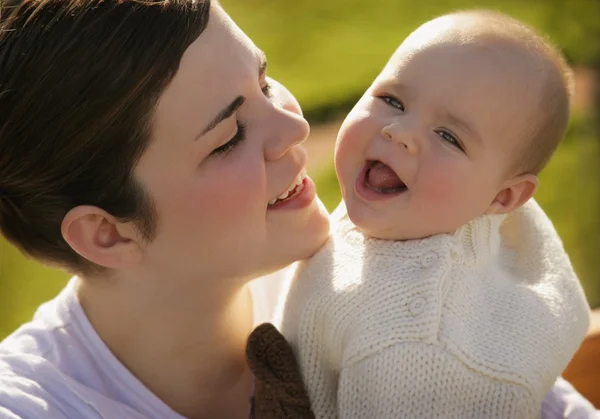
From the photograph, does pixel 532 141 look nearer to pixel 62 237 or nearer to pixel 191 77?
pixel 191 77

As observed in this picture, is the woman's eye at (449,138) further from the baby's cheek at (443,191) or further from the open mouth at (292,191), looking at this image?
the open mouth at (292,191)

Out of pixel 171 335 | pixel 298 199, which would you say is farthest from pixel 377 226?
pixel 171 335

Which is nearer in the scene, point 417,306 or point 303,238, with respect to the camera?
→ point 417,306

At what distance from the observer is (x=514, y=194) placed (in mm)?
1994

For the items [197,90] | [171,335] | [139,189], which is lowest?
[171,335]

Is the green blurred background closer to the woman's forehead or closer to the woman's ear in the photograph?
the woman's ear

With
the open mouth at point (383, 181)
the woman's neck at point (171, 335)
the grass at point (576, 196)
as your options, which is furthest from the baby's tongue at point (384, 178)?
the grass at point (576, 196)

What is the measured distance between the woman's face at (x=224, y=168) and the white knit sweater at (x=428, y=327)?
0.49 ft

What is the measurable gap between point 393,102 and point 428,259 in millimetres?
397

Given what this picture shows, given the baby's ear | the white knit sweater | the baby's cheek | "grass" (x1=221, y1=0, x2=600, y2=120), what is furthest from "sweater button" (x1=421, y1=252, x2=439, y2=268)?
"grass" (x1=221, y1=0, x2=600, y2=120)

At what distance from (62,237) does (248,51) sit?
67 cm

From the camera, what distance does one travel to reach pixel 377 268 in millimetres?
1899

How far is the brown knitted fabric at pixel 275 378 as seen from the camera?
1.91 metres

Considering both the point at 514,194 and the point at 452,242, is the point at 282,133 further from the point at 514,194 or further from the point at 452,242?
the point at 514,194
